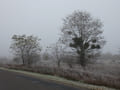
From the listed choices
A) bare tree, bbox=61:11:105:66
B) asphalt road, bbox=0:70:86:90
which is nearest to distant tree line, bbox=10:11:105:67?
bare tree, bbox=61:11:105:66

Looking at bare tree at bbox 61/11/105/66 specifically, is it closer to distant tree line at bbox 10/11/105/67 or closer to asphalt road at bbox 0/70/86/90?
distant tree line at bbox 10/11/105/67

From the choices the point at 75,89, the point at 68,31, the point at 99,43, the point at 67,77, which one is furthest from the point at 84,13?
the point at 75,89

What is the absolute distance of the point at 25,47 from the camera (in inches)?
1219

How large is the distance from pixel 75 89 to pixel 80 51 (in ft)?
63.2

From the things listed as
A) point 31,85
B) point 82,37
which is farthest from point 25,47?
point 31,85

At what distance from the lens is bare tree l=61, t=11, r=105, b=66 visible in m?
26.9

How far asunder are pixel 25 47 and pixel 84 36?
40.3 feet

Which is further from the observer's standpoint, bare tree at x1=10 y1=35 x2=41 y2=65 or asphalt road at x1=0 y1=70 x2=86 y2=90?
bare tree at x1=10 y1=35 x2=41 y2=65

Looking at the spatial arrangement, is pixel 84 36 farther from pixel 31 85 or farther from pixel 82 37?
pixel 31 85

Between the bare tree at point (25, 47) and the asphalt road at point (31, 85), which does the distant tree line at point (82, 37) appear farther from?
the asphalt road at point (31, 85)

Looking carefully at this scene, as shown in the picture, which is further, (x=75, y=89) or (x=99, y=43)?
(x=99, y=43)

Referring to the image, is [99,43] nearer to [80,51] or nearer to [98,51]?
[98,51]

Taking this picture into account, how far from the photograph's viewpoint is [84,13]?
27594 millimetres

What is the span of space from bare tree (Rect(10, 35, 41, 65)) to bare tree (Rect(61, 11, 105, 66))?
8.13 m
